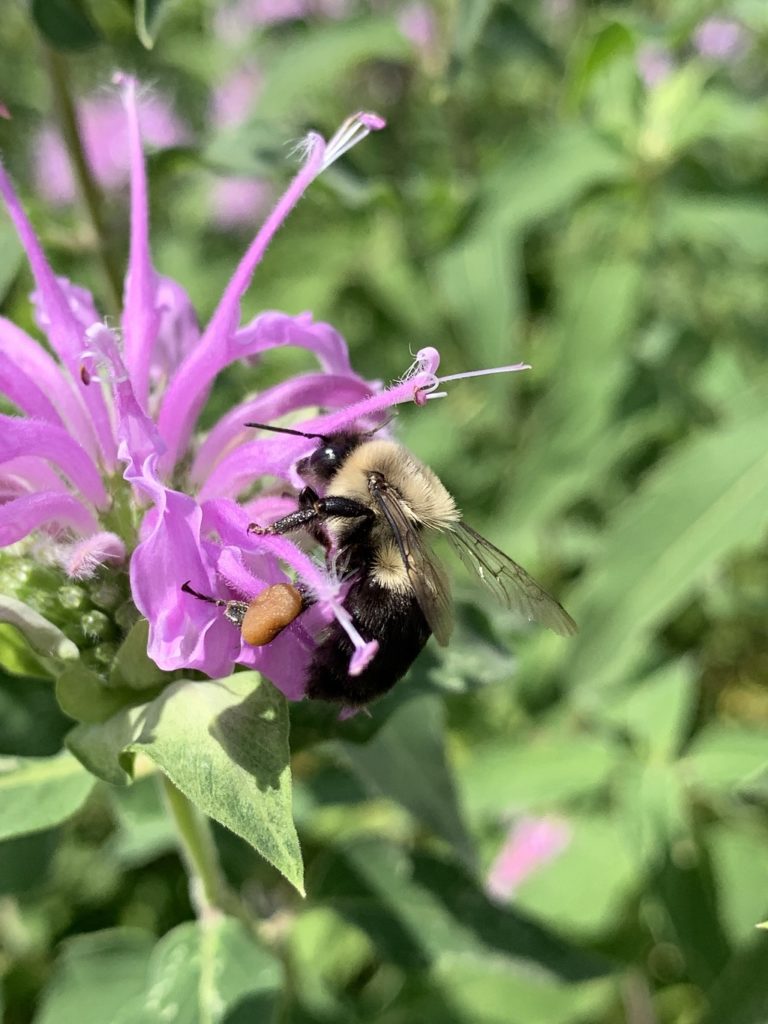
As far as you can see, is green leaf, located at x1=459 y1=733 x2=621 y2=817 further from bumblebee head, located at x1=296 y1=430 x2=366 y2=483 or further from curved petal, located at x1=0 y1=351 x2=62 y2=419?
curved petal, located at x1=0 y1=351 x2=62 y2=419

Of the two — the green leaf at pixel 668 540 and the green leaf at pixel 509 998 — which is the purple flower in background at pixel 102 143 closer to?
the green leaf at pixel 668 540

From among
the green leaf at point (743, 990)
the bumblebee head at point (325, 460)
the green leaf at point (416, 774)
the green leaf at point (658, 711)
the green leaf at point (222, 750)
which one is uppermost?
the bumblebee head at point (325, 460)

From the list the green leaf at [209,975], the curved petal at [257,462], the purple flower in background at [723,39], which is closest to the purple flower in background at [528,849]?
the green leaf at [209,975]

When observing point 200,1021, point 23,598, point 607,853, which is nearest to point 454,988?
point 607,853

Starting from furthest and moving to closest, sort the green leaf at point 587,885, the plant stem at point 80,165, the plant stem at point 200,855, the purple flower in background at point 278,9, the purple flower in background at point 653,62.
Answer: the purple flower in background at point 278,9
the purple flower in background at point 653,62
the green leaf at point 587,885
the plant stem at point 80,165
the plant stem at point 200,855

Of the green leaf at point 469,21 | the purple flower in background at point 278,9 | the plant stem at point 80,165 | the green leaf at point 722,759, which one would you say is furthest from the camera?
the purple flower in background at point 278,9

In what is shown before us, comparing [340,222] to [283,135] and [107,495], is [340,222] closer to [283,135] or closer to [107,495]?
[283,135]

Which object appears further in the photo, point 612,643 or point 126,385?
point 612,643
